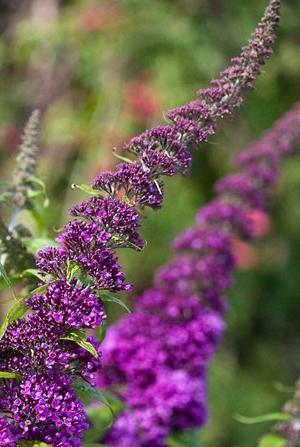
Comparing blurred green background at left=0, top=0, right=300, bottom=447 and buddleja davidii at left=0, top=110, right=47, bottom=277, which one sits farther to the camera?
blurred green background at left=0, top=0, right=300, bottom=447

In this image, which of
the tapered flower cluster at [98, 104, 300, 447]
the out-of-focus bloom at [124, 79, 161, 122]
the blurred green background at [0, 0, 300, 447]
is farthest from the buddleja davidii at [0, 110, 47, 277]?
the out-of-focus bloom at [124, 79, 161, 122]

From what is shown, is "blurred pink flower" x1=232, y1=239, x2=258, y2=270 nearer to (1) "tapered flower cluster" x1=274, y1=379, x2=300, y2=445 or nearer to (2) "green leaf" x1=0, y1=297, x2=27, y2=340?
(1) "tapered flower cluster" x1=274, y1=379, x2=300, y2=445

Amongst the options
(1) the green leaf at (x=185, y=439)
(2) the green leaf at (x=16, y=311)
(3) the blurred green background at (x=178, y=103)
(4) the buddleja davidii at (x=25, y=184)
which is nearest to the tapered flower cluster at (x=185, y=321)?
(1) the green leaf at (x=185, y=439)

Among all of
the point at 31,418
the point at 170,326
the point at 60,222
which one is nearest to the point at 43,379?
the point at 31,418

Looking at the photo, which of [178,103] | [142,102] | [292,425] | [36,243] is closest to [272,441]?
[292,425]

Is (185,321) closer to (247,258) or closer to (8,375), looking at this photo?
(8,375)
